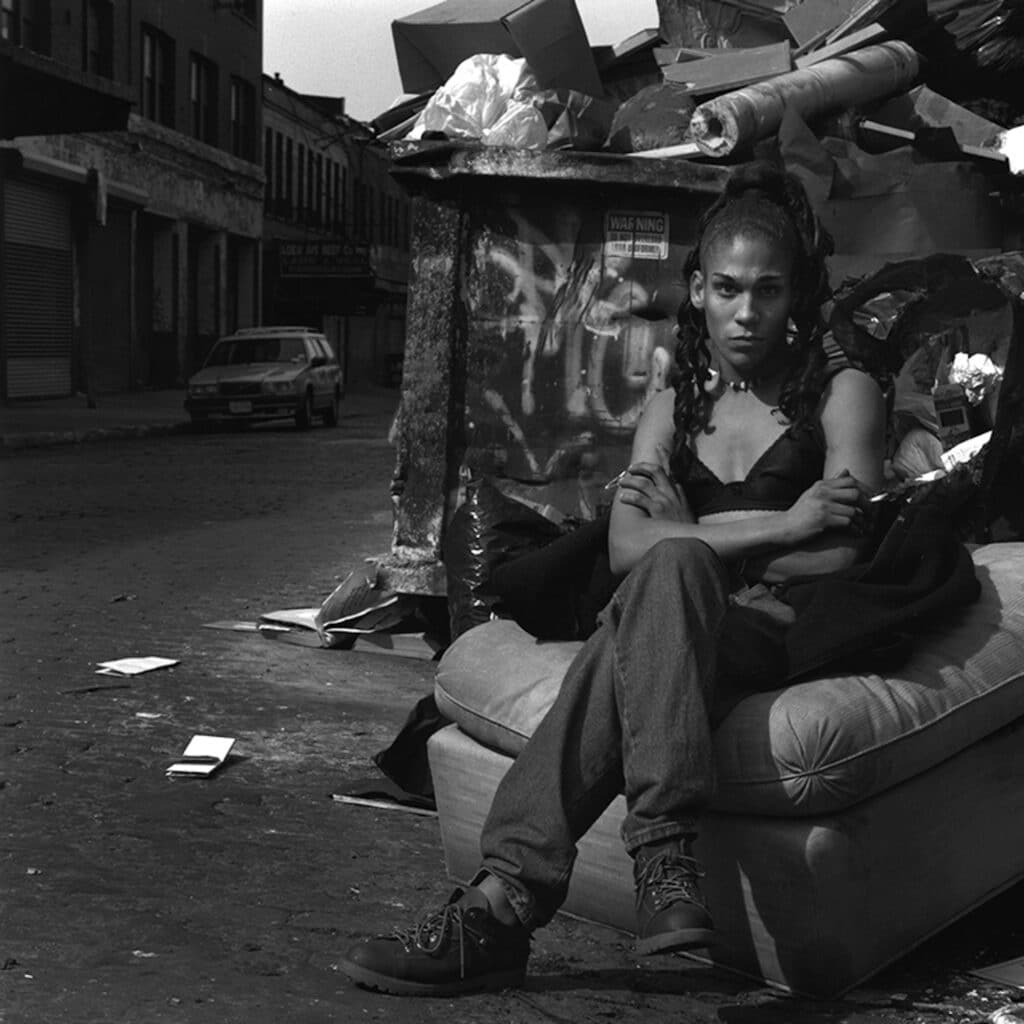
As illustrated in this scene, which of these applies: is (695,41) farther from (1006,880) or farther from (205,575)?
(1006,880)

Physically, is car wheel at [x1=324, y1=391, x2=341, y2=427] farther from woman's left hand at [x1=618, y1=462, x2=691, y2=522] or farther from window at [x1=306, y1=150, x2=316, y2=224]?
window at [x1=306, y1=150, x2=316, y2=224]

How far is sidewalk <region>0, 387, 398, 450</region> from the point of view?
21344 millimetres

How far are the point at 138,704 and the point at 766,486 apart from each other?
9.21 feet

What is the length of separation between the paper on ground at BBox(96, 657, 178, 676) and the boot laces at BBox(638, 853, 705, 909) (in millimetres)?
3544

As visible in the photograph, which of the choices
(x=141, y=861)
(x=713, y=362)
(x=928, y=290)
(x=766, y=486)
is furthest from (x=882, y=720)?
(x=928, y=290)

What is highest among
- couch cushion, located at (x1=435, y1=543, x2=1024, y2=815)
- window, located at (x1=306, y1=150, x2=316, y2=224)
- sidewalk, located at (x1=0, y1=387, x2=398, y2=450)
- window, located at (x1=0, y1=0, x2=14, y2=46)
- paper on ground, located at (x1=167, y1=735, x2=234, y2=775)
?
window, located at (x1=0, y1=0, x2=14, y2=46)

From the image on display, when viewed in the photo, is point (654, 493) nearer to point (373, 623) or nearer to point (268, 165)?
point (373, 623)

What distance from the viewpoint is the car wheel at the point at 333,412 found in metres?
27.9

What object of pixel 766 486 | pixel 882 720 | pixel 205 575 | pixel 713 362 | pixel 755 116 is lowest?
pixel 205 575

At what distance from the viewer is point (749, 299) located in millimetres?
3604

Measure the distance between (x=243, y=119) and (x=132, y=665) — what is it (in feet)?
132

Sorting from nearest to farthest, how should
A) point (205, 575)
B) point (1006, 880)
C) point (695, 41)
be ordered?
point (1006, 880)
point (695, 41)
point (205, 575)

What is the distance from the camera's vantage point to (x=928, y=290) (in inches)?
202

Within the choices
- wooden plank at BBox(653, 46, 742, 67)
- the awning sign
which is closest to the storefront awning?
wooden plank at BBox(653, 46, 742, 67)
